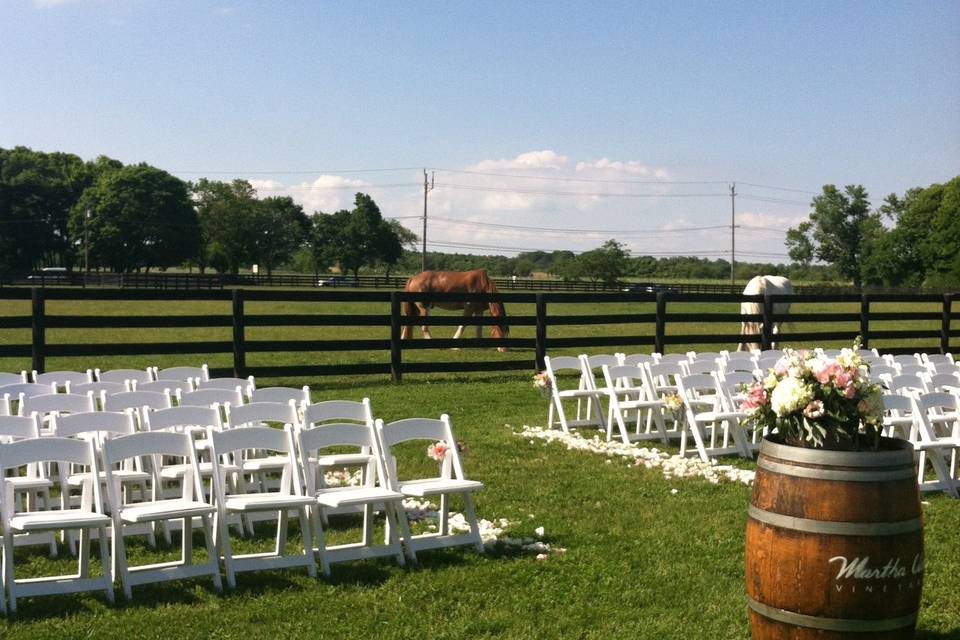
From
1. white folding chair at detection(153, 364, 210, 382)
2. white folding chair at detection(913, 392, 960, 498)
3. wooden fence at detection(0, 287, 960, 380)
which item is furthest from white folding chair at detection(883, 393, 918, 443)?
wooden fence at detection(0, 287, 960, 380)

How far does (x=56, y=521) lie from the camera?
5266 mm

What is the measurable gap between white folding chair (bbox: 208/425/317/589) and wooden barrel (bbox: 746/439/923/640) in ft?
8.74

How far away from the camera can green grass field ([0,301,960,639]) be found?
507cm

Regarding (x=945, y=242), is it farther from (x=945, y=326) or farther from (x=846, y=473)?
(x=846, y=473)

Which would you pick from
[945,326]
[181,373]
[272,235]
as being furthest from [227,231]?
[181,373]

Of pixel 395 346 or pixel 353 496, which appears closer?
pixel 353 496

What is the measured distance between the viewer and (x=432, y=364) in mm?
16500

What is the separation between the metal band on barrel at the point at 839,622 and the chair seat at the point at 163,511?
3.02 metres

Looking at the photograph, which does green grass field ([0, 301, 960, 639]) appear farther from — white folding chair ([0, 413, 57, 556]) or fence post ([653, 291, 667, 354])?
fence post ([653, 291, 667, 354])

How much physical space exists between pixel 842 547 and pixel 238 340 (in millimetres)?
11660

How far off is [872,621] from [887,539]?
1.16ft

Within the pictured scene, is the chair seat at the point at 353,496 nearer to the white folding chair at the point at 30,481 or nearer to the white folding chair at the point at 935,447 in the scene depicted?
the white folding chair at the point at 30,481

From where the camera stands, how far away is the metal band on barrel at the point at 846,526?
4.30 metres

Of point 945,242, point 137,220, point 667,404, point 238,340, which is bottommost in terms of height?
point 667,404
